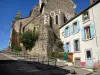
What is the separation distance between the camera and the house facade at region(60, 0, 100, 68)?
1528 centimetres

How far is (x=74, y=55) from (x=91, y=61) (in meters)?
3.89

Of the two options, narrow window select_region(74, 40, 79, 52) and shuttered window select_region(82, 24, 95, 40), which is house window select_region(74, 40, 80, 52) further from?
shuttered window select_region(82, 24, 95, 40)

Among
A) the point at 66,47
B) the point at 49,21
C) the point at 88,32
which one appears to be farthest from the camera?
the point at 49,21

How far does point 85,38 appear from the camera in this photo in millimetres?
17234

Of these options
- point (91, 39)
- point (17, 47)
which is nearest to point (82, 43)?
point (91, 39)

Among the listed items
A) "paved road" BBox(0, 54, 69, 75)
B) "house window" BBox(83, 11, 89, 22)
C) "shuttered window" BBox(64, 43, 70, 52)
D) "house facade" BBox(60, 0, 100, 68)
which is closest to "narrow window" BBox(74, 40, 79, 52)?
"house facade" BBox(60, 0, 100, 68)

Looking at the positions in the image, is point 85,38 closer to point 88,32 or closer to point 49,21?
point 88,32

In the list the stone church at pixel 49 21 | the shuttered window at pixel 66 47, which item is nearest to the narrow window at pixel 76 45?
the shuttered window at pixel 66 47

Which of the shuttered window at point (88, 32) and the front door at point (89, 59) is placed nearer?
the front door at point (89, 59)

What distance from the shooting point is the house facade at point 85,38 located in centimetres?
1528

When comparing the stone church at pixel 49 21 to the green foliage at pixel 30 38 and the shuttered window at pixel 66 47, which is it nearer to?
the green foliage at pixel 30 38

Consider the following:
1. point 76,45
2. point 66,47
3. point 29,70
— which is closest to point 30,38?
point 66,47

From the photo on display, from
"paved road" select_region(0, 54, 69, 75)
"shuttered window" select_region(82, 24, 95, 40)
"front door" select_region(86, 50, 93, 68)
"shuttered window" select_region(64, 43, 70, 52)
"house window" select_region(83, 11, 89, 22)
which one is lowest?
"paved road" select_region(0, 54, 69, 75)

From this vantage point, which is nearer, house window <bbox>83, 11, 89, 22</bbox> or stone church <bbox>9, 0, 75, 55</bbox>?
house window <bbox>83, 11, 89, 22</bbox>
